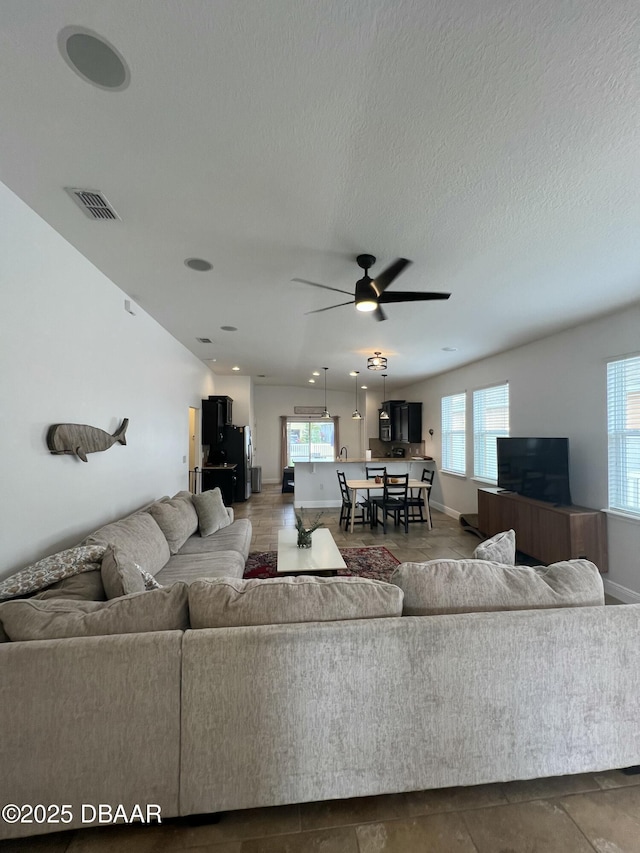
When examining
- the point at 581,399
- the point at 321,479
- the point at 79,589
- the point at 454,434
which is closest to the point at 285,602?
the point at 79,589

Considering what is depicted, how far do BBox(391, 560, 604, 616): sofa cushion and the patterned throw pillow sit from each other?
163 cm

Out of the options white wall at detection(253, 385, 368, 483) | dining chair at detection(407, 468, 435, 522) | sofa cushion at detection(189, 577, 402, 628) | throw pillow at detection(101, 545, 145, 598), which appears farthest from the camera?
white wall at detection(253, 385, 368, 483)

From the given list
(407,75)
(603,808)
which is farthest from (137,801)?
(407,75)

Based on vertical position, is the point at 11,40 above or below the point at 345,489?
above

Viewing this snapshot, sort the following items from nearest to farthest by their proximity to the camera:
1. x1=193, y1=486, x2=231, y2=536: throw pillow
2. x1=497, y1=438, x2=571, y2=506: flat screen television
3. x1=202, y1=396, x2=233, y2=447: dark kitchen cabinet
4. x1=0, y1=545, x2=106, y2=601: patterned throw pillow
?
x1=0, y1=545, x2=106, y2=601: patterned throw pillow
x1=193, y1=486, x2=231, y2=536: throw pillow
x1=497, y1=438, x2=571, y2=506: flat screen television
x1=202, y1=396, x2=233, y2=447: dark kitchen cabinet

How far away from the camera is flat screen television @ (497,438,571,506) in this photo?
3.82 metres

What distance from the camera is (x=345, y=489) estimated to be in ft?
20.6

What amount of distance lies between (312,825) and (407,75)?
2787 mm

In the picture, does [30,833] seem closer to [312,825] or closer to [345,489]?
[312,825]

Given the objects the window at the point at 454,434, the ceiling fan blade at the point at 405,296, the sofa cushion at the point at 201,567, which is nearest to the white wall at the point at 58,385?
the sofa cushion at the point at 201,567

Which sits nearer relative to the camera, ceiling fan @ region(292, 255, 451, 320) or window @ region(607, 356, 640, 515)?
ceiling fan @ region(292, 255, 451, 320)

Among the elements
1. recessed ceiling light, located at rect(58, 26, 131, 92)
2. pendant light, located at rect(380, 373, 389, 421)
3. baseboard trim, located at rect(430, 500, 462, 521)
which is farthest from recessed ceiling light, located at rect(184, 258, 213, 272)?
baseboard trim, located at rect(430, 500, 462, 521)

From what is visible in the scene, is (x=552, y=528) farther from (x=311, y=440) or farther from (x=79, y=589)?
(x=311, y=440)

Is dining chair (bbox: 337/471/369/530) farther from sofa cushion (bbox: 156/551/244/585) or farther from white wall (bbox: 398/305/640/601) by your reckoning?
sofa cushion (bbox: 156/551/244/585)
